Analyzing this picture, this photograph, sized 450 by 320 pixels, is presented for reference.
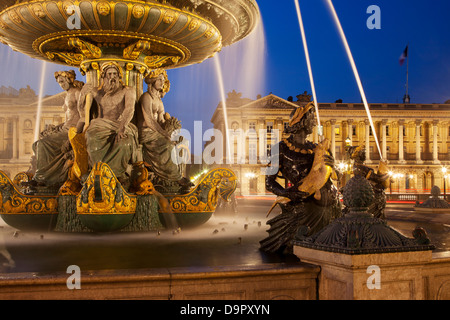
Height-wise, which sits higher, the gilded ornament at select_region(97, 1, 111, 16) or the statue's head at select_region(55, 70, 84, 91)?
the gilded ornament at select_region(97, 1, 111, 16)

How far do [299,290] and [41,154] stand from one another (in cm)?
499

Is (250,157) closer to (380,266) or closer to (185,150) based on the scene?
(185,150)

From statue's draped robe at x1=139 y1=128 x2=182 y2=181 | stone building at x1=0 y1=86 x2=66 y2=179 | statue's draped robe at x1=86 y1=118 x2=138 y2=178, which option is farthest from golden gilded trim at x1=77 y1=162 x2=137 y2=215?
stone building at x1=0 y1=86 x2=66 y2=179

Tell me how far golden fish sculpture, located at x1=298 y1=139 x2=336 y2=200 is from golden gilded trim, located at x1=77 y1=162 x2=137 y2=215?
2725mm

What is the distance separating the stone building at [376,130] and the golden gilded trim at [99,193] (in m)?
61.1

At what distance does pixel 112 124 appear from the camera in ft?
22.1

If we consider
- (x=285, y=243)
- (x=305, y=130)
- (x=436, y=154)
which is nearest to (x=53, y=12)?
(x=305, y=130)

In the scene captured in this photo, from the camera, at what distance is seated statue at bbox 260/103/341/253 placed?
4508mm

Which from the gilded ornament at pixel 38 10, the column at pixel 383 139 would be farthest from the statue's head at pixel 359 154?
the column at pixel 383 139

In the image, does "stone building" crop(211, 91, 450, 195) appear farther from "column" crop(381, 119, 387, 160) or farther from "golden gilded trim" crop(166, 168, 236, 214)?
"golden gilded trim" crop(166, 168, 236, 214)

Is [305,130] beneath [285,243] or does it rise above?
above

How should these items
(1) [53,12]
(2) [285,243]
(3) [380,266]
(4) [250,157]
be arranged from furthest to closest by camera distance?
1. (4) [250,157]
2. (1) [53,12]
3. (2) [285,243]
4. (3) [380,266]

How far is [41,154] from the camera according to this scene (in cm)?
710

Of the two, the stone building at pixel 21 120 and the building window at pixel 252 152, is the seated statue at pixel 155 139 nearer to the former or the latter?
the stone building at pixel 21 120
